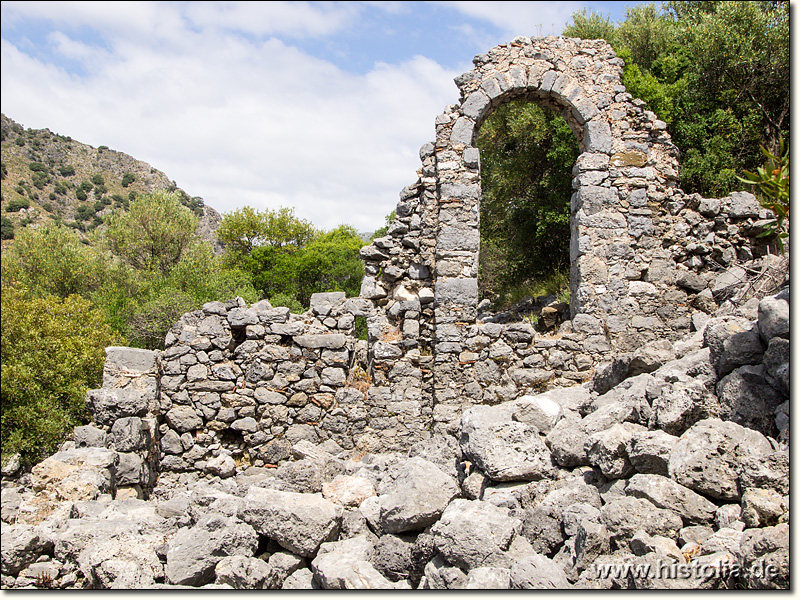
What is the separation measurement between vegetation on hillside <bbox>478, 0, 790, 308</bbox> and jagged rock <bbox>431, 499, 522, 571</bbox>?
927cm

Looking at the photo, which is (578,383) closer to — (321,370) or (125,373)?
(321,370)

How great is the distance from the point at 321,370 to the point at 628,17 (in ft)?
46.4

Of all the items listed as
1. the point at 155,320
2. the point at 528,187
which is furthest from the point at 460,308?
the point at 155,320

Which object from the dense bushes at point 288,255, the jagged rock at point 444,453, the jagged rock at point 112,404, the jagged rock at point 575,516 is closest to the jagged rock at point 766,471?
the jagged rock at point 575,516

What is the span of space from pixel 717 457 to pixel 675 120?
11.1m

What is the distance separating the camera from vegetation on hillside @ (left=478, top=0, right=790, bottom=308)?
12.5 metres

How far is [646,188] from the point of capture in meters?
8.45

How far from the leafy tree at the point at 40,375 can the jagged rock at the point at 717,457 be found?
35.9ft

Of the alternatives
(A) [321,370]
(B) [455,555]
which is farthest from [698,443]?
(A) [321,370]

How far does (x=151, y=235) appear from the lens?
21578 millimetres

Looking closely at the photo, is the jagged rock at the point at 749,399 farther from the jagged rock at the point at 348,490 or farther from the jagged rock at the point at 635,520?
the jagged rock at the point at 348,490

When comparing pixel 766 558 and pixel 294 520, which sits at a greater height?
pixel 766 558

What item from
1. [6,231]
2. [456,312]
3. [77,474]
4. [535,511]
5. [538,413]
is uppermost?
[6,231]

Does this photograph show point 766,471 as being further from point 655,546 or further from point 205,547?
point 205,547
